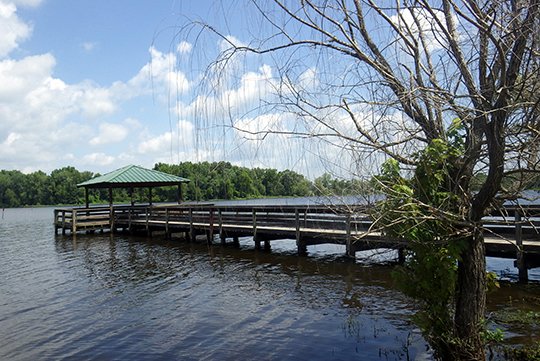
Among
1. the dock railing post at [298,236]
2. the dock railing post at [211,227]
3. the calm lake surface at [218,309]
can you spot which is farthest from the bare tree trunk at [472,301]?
the dock railing post at [211,227]

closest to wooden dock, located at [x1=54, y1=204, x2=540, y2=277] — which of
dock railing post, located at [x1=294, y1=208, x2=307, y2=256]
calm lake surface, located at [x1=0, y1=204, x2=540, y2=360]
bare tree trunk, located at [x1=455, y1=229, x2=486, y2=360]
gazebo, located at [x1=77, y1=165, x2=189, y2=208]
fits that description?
dock railing post, located at [x1=294, y1=208, x2=307, y2=256]

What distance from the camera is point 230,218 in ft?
67.9

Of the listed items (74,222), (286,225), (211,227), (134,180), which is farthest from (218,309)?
(74,222)

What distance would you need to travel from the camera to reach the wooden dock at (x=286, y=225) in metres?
10.3

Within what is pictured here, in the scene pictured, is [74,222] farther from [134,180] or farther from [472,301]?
[472,301]

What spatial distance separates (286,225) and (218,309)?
7.44 m

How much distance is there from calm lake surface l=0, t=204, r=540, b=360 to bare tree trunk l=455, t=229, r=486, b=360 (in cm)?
177

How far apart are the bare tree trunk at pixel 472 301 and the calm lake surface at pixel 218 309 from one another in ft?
5.80

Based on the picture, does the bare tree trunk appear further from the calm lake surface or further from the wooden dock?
the calm lake surface

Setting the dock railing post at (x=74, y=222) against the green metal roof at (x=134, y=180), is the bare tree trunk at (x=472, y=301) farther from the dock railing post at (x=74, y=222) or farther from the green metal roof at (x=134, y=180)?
the dock railing post at (x=74, y=222)

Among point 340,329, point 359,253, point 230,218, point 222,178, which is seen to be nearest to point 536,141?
point 222,178

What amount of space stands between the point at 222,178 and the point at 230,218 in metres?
15.7

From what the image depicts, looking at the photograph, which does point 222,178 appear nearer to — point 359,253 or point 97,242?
point 359,253

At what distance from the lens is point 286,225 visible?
17.8 m
